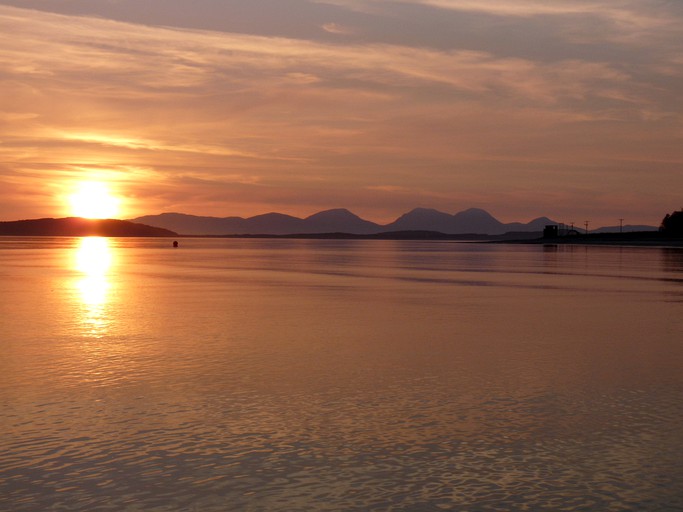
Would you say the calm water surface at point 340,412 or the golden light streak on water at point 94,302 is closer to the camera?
the calm water surface at point 340,412

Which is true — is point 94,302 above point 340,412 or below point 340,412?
below

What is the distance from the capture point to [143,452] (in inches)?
377

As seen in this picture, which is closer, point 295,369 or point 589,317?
point 295,369

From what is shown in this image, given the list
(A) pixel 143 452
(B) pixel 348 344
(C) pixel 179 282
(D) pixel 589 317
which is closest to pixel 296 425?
(A) pixel 143 452

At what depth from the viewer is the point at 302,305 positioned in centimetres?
2892

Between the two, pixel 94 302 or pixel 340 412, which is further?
pixel 94 302

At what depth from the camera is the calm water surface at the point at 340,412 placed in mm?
8281

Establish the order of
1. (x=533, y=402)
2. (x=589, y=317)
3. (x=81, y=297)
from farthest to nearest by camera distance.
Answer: (x=81, y=297) → (x=589, y=317) → (x=533, y=402)

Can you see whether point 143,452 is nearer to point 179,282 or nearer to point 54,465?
point 54,465

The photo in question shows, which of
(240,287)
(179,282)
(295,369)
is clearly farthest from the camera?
(179,282)

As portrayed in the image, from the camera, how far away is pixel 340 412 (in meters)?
11.7

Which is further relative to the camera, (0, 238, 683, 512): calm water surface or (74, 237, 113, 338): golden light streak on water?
(74, 237, 113, 338): golden light streak on water

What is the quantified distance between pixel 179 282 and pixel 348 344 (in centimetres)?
2566

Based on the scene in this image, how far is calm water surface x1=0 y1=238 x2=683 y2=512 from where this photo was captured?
27.2ft
